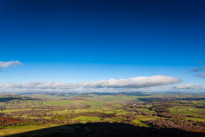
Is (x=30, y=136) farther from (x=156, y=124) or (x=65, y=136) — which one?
(x=156, y=124)

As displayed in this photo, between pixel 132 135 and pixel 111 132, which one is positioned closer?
pixel 132 135

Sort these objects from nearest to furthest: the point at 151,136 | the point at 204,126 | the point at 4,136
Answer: the point at 4,136 < the point at 151,136 < the point at 204,126

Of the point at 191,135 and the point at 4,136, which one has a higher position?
the point at 4,136

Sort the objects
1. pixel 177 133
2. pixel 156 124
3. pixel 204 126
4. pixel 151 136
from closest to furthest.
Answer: pixel 151 136, pixel 177 133, pixel 204 126, pixel 156 124

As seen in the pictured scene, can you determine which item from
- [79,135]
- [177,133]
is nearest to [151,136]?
[177,133]

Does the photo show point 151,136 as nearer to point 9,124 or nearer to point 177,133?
point 177,133

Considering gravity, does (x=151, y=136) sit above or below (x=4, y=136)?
below

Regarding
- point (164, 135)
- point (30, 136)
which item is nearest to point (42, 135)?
point (30, 136)

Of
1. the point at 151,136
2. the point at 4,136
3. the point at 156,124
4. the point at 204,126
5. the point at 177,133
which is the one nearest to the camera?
the point at 4,136

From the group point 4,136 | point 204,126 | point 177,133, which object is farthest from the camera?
point 204,126
